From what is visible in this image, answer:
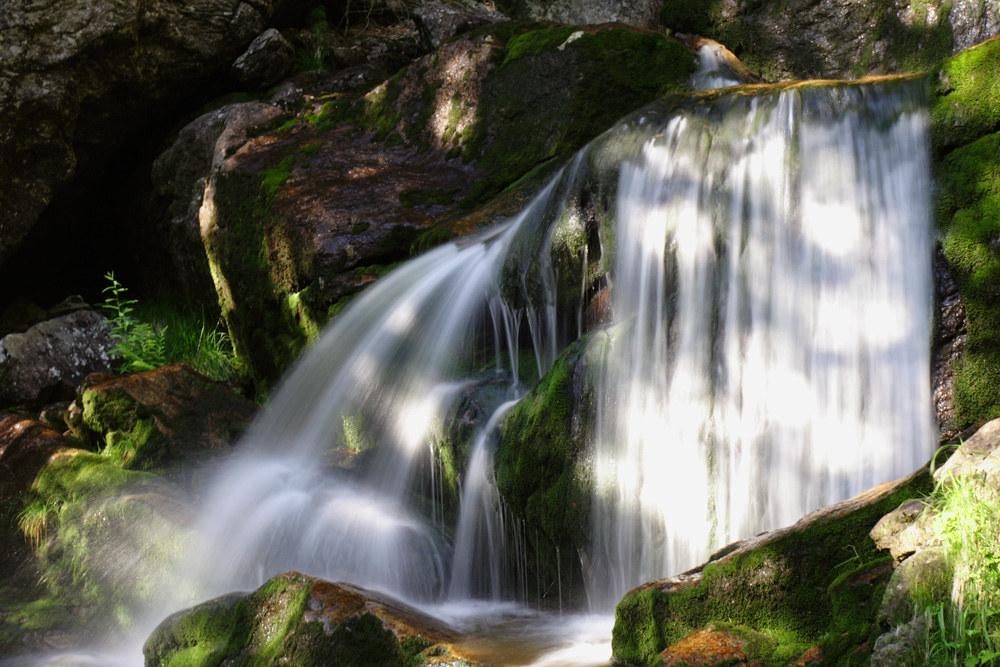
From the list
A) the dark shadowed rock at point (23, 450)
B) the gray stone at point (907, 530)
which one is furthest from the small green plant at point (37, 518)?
the gray stone at point (907, 530)

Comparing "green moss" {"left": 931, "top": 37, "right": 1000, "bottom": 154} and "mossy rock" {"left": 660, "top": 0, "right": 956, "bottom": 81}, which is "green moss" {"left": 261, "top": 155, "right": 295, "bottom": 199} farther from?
"green moss" {"left": 931, "top": 37, "right": 1000, "bottom": 154}

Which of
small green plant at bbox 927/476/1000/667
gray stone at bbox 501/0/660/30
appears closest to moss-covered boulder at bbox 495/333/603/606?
small green plant at bbox 927/476/1000/667

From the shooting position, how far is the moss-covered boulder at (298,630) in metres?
3.00

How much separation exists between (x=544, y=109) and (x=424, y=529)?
3.80 metres

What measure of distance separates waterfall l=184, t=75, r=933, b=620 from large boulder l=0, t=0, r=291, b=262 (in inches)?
163

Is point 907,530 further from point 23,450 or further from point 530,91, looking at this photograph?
point 530,91

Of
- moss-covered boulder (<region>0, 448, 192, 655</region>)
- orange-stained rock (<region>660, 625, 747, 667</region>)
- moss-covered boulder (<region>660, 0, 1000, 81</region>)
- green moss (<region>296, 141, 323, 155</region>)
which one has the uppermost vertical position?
moss-covered boulder (<region>660, 0, 1000, 81</region>)

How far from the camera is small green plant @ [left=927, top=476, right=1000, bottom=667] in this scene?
199 centimetres

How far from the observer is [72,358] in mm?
7469

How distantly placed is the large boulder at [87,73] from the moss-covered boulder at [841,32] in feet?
15.4

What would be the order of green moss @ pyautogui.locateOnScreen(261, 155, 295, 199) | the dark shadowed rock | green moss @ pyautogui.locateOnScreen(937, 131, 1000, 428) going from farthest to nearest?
1. green moss @ pyautogui.locateOnScreen(261, 155, 295, 199)
2. the dark shadowed rock
3. green moss @ pyautogui.locateOnScreen(937, 131, 1000, 428)

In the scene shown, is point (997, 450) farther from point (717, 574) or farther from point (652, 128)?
point (652, 128)

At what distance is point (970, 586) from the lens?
2049 mm

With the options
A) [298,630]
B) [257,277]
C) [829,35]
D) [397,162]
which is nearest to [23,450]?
[257,277]
